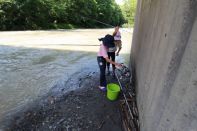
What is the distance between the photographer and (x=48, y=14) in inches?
912

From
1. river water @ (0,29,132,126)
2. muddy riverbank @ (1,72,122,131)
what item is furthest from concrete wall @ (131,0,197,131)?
river water @ (0,29,132,126)

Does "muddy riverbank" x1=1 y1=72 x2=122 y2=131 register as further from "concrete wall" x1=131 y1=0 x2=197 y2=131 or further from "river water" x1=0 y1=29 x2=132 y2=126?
"concrete wall" x1=131 y1=0 x2=197 y2=131

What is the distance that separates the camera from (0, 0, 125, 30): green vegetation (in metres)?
19.5

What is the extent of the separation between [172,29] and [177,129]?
109 centimetres

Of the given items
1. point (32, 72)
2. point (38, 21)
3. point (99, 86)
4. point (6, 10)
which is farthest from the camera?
point (38, 21)

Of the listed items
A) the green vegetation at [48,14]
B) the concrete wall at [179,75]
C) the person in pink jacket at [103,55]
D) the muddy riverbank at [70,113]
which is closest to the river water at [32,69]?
the muddy riverbank at [70,113]

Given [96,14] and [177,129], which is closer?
[177,129]

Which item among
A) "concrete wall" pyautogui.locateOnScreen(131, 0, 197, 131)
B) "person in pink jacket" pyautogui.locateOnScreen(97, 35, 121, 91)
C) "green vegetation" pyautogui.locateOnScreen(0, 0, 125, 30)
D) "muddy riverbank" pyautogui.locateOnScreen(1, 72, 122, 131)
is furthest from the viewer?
"green vegetation" pyautogui.locateOnScreen(0, 0, 125, 30)

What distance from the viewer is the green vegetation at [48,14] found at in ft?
63.9

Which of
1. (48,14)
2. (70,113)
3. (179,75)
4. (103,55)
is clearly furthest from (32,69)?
(48,14)

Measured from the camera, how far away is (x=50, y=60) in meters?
8.64

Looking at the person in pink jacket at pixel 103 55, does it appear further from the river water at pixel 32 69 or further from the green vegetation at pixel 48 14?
the green vegetation at pixel 48 14

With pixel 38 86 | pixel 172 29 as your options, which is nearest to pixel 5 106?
pixel 38 86

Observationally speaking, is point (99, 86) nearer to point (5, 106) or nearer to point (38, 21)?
point (5, 106)
